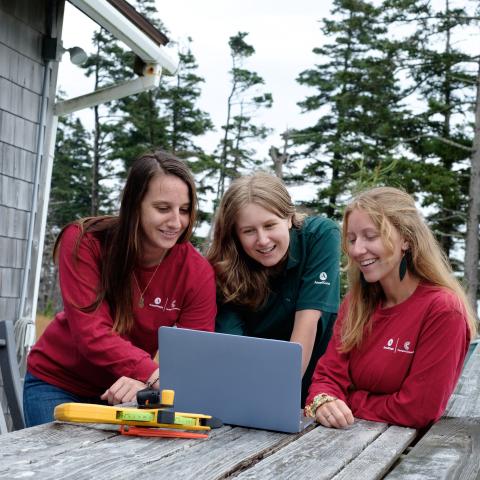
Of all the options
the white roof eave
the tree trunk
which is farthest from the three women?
the tree trunk

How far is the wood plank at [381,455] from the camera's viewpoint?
5.41 feet

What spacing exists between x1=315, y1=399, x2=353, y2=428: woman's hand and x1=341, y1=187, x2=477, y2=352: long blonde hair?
0.80 feet

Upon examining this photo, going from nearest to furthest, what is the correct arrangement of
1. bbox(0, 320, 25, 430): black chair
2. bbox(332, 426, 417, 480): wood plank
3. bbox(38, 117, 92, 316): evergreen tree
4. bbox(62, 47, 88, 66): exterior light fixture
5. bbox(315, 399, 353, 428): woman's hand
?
bbox(332, 426, 417, 480): wood plank, bbox(315, 399, 353, 428): woman's hand, bbox(0, 320, 25, 430): black chair, bbox(62, 47, 88, 66): exterior light fixture, bbox(38, 117, 92, 316): evergreen tree

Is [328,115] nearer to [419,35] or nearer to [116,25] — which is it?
[419,35]

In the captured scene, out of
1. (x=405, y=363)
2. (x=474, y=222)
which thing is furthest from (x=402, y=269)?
(x=474, y=222)

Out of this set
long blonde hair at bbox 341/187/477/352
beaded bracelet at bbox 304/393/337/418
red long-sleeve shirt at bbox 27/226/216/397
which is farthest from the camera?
red long-sleeve shirt at bbox 27/226/216/397

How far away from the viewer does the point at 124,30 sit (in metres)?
5.53

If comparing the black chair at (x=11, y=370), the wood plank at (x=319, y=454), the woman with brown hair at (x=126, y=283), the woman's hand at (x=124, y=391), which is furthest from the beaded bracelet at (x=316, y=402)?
the black chair at (x=11, y=370)

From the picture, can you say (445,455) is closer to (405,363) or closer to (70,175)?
(405,363)

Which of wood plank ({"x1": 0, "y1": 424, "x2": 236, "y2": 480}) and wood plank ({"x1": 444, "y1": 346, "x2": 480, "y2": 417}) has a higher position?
wood plank ({"x1": 444, "y1": 346, "x2": 480, "y2": 417})

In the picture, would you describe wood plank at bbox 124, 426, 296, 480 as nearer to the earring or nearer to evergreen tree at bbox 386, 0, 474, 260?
the earring

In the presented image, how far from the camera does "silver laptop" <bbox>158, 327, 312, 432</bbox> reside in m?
1.99

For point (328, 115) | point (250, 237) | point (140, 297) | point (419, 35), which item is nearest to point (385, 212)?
point (250, 237)

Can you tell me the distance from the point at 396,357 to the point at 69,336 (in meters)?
1.21
